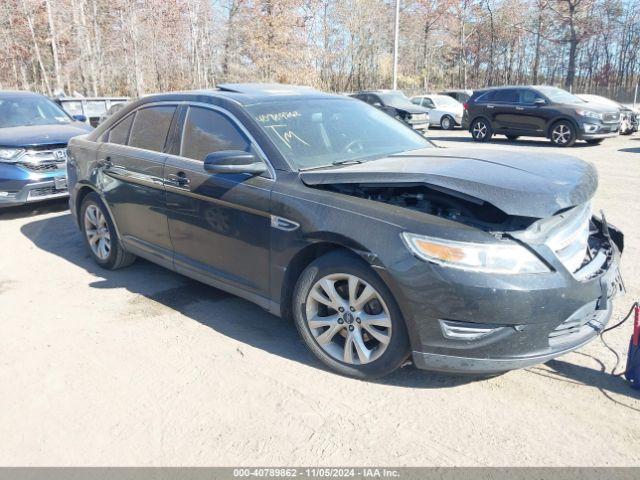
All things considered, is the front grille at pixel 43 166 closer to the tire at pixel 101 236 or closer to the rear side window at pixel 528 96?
the tire at pixel 101 236

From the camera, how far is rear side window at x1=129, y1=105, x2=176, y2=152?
176 inches

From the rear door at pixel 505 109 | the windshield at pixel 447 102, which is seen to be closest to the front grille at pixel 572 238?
the rear door at pixel 505 109

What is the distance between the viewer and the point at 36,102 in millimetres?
9047

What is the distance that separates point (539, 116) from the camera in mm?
14828

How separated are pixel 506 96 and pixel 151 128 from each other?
13742 millimetres

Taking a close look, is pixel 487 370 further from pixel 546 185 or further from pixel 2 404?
pixel 2 404

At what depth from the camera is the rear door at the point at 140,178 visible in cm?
440

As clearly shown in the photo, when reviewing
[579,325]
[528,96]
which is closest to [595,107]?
[528,96]

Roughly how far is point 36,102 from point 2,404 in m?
7.47

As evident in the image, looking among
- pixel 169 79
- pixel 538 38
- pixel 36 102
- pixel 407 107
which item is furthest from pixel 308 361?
pixel 538 38

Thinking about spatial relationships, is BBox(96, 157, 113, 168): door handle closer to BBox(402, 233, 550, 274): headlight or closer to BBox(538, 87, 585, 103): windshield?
BBox(402, 233, 550, 274): headlight

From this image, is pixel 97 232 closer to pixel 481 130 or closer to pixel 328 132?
pixel 328 132

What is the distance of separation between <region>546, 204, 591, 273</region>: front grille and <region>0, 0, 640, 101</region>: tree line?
97.3 feet

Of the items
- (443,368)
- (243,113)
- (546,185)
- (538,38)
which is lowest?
(443,368)
